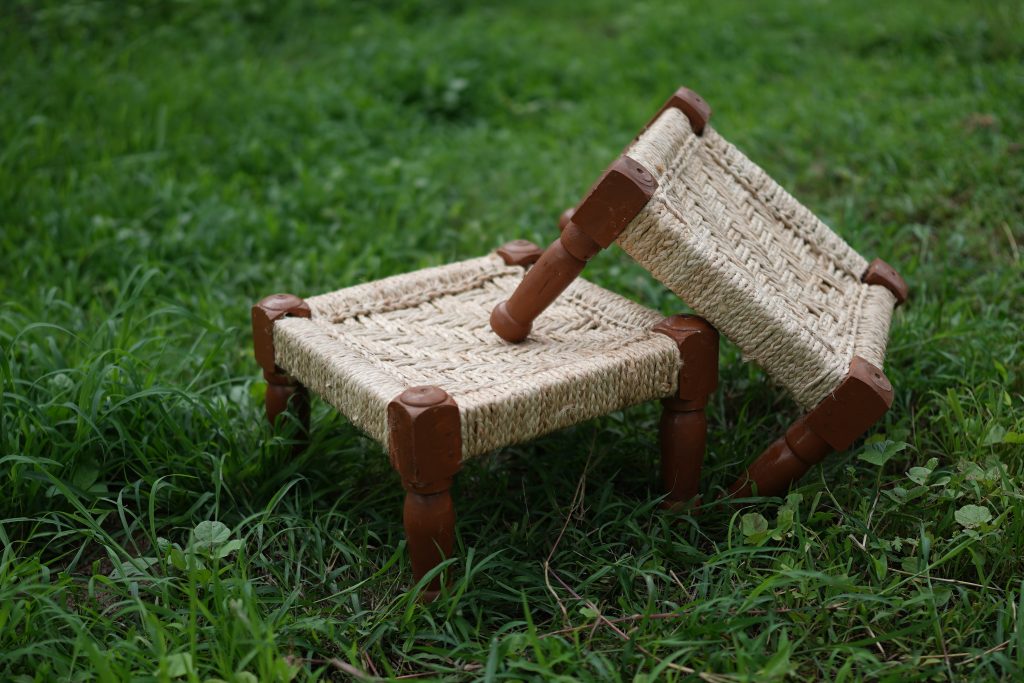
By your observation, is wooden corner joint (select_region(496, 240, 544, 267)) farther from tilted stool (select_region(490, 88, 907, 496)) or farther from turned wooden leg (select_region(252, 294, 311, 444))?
turned wooden leg (select_region(252, 294, 311, 444))

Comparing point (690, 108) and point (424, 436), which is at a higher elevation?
point (690, 108)

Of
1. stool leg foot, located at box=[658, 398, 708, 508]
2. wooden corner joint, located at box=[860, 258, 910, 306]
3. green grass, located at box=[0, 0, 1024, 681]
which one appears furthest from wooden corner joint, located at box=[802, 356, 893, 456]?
wooden corner joint, located at box=[860, 258, 910, 306]

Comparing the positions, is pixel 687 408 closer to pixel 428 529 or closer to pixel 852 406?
pixel 852 406

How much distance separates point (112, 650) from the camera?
1.68 m

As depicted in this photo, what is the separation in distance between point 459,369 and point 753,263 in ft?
2.21

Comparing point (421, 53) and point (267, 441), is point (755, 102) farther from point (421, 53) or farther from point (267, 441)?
point (267, 441)

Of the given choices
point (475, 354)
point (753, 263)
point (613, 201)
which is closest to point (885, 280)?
point (753, 263)

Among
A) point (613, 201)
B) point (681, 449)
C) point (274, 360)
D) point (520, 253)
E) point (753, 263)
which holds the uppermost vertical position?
point (613, 201)

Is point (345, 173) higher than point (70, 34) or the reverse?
the reverse

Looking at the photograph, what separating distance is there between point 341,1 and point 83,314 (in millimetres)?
3236

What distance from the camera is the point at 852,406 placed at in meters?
1.98

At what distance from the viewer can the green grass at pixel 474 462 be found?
1779 mm

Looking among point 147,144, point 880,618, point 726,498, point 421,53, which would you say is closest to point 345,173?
point 147,144

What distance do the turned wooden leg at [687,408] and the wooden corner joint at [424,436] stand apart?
543 millimetres
